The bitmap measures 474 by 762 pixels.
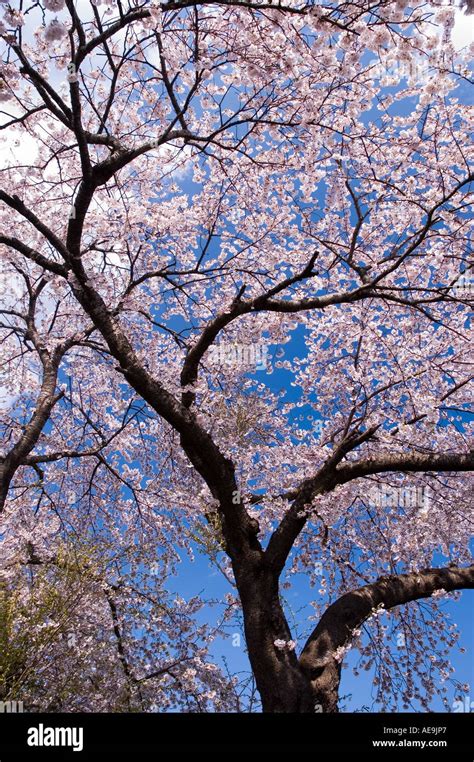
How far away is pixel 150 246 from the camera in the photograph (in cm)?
972

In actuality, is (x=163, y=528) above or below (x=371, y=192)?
below

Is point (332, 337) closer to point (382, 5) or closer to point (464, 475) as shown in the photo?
point (464, 475)

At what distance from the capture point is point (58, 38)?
4.85m

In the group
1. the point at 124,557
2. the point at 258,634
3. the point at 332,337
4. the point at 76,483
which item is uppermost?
the point at 332,337

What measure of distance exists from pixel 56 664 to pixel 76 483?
507 centimetres

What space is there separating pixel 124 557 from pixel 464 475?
5.67 meters

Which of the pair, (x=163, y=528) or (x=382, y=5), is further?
(x=163, y=528)

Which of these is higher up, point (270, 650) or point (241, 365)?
point (241, 365)

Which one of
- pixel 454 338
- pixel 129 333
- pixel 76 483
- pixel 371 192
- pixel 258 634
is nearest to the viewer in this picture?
pixel 258 634

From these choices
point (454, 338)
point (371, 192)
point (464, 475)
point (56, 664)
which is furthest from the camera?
point (464, 475)
